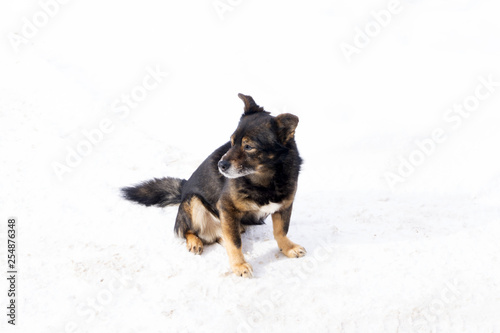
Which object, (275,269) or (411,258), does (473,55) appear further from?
(275,269)

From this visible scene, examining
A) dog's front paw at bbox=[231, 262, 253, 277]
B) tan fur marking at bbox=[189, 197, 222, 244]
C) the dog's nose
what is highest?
the dog's nose

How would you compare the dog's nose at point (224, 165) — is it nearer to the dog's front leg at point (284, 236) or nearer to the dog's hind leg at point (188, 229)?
the dog's front leg at point (284, 236)

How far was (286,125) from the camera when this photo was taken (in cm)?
427

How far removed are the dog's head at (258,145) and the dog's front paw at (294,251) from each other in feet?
2.98

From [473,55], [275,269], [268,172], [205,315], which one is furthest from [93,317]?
[473,55]

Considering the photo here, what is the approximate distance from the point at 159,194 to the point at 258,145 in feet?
6.56

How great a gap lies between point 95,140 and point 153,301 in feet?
13.0

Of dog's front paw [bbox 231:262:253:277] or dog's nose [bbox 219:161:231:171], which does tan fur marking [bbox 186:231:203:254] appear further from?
dog's nose [bbox 219:161:231:171]

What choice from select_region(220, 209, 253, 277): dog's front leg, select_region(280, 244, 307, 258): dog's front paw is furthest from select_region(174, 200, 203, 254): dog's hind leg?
select_region(280, 244, 307, 258): dog's front paw

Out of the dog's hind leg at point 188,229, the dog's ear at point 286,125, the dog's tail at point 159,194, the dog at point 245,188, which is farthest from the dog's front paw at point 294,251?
the dog's tail at point 159,194

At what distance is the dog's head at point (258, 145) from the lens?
4.19m

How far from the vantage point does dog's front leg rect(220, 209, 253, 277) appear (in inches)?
173

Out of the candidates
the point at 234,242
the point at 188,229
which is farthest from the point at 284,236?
the point at 188,229

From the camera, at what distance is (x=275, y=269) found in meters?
4.56
